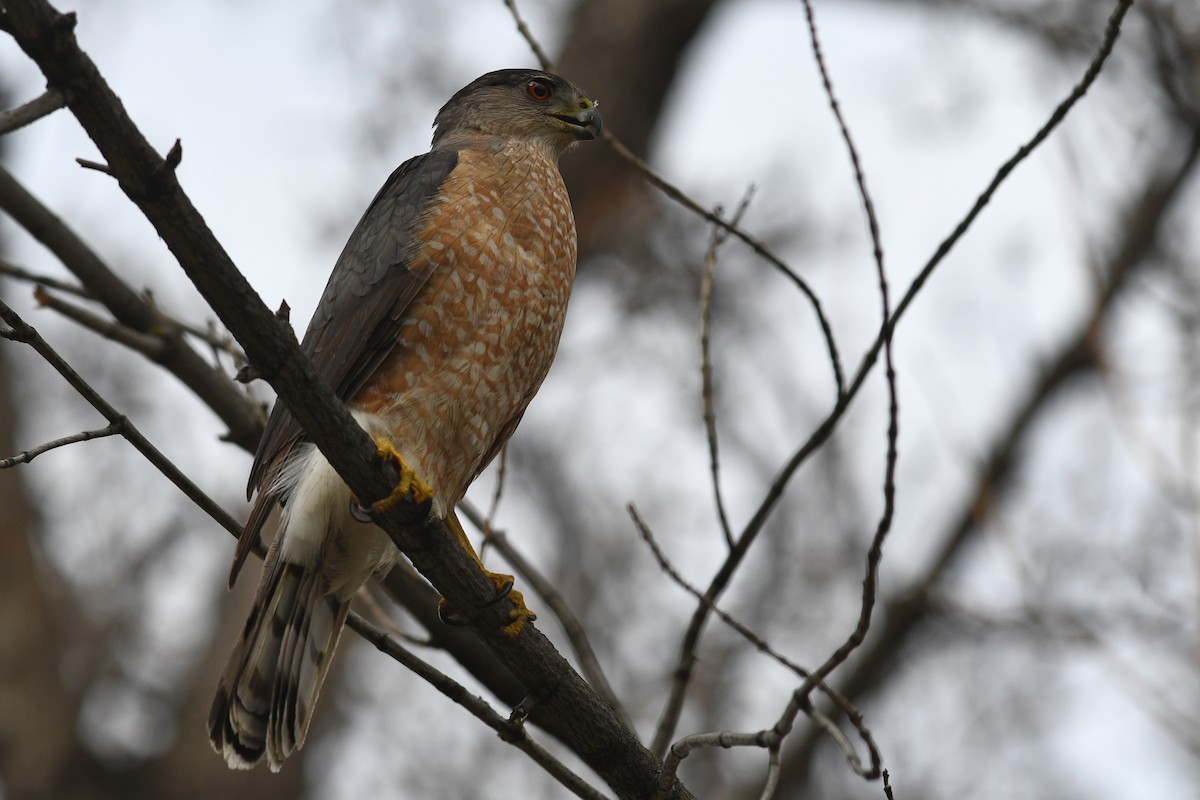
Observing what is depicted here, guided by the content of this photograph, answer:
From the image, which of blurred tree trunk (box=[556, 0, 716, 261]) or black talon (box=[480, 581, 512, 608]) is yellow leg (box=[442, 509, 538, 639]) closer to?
black talon (box=[480, 581, 512, 608])

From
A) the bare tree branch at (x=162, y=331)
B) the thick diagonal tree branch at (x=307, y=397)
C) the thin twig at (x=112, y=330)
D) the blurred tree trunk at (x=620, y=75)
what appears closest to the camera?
the thick diagonal tree branch at (x=307, y=397)

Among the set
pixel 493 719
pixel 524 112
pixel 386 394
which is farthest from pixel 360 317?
pixel 524 112

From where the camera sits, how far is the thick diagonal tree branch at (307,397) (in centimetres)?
196

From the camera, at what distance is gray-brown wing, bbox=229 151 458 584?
3402 mm

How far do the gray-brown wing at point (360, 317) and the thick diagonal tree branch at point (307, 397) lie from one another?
65cm

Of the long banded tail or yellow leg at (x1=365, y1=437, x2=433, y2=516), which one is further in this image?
the long banded tail

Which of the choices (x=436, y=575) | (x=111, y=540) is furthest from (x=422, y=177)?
(x=111, y=540)

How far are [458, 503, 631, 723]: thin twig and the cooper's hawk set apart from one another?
0.43m

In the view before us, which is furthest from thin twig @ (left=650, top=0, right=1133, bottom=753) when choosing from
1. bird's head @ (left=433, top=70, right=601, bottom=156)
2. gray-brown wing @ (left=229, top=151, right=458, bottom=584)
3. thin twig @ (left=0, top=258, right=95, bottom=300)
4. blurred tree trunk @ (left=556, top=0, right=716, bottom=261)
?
blurred tree trunk @ (left=556, top=0, right=716, bottom=261)

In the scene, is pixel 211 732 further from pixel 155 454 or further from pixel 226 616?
pixel 226 616

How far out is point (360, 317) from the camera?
3.44m

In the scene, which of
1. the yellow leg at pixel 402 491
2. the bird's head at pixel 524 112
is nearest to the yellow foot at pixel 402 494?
the yellow leg at pixel 402 491

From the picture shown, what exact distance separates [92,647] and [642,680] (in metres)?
4.97

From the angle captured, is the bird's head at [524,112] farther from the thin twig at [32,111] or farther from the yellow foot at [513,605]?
the thin twig at [32,111]
